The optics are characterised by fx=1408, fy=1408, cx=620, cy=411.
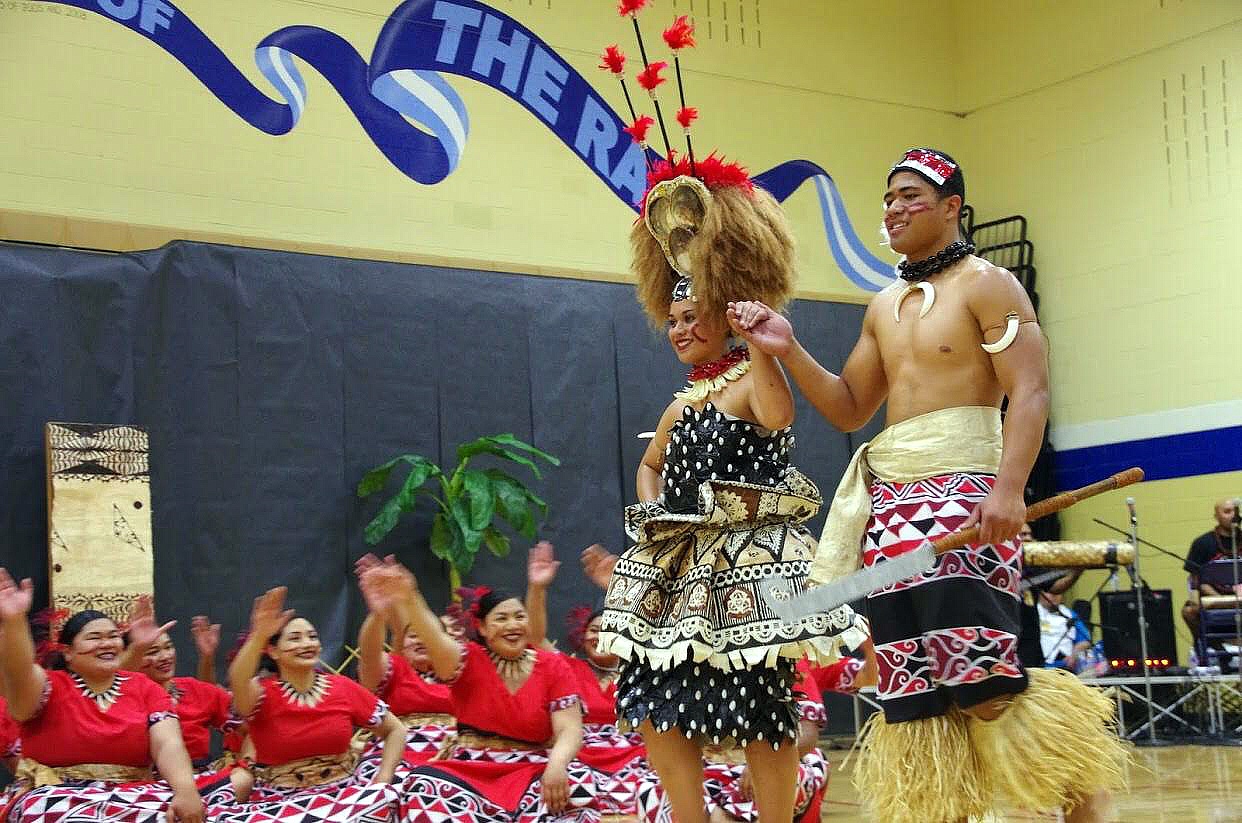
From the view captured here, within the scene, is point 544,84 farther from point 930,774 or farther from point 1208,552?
point 930,774

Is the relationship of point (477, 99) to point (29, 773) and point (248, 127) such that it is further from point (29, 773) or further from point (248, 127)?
point (29, 773)

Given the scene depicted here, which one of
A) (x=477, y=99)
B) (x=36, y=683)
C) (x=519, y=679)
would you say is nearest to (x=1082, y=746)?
(x=519, y=679)

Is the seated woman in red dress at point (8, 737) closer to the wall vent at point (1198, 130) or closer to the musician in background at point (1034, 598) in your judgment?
the musician in background at point (1034, 598)

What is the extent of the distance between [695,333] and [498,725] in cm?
188

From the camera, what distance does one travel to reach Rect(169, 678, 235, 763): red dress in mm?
5590

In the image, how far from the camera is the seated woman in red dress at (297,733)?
471 cm

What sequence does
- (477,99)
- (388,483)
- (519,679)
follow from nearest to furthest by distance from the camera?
1. (519,679)
2. (388,483)
3. (477,99)

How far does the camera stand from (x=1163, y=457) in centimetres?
984

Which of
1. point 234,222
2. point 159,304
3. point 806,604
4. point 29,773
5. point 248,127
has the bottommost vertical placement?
point 29,773

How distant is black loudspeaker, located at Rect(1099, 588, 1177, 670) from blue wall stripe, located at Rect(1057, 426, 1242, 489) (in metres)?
1.19

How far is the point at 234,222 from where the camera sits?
8008 mm

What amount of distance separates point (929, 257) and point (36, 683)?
10.1 ft

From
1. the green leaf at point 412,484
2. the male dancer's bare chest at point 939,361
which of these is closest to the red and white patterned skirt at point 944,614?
the male dancer's bare chest at point 939,361

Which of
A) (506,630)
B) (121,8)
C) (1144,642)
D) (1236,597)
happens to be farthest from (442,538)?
(1236,597)
